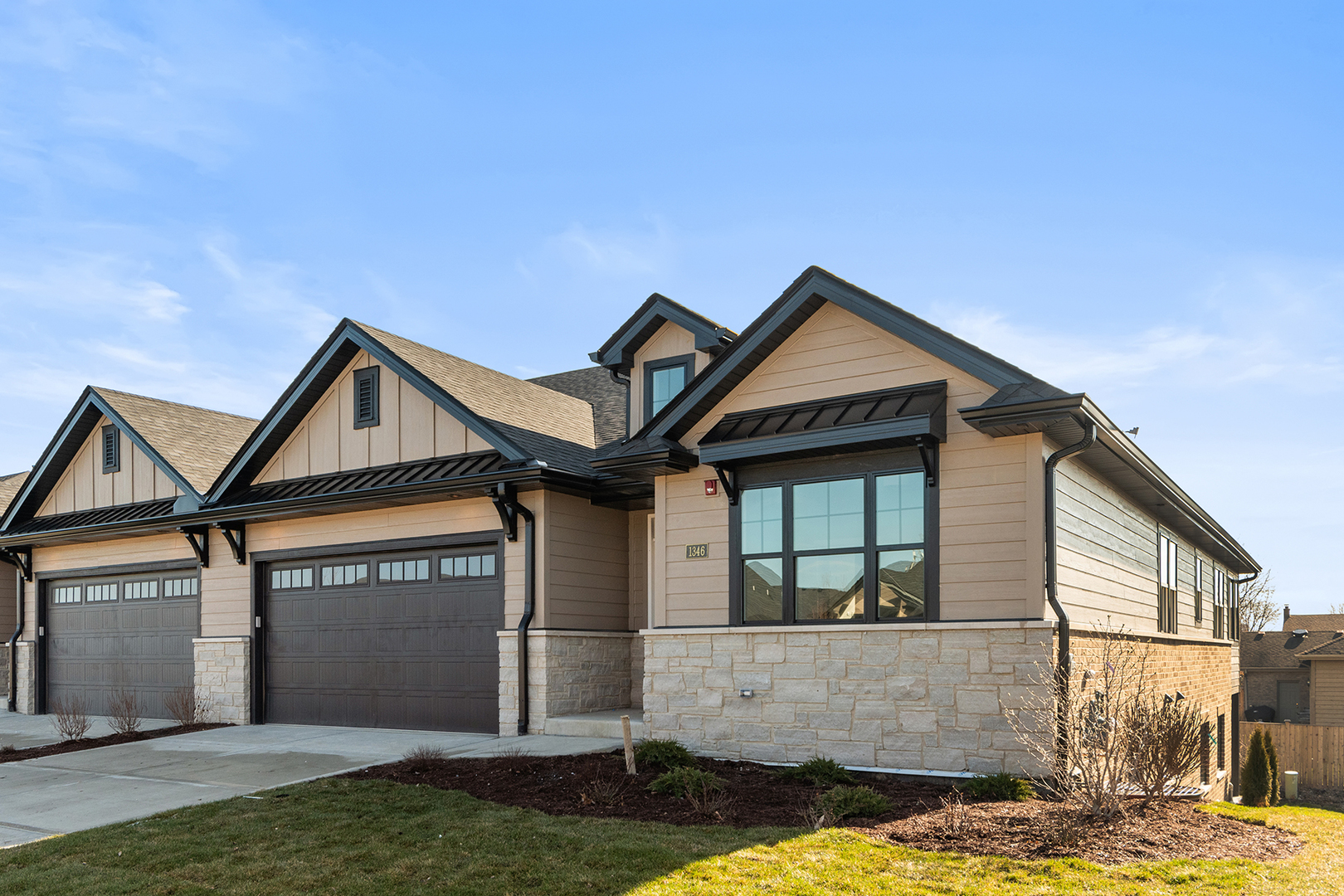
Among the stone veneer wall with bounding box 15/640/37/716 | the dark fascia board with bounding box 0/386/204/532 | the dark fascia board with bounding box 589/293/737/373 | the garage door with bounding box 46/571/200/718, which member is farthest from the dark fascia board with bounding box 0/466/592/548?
the dark fascia board with bounding box 589/293/737/373

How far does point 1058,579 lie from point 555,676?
21.9 feet

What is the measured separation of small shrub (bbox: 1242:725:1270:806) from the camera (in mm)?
19734

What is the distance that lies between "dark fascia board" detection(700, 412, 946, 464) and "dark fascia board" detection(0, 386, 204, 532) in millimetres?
12393

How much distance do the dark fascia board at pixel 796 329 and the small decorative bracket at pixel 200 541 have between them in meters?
9.19

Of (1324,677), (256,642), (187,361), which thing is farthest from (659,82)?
(1324,677)

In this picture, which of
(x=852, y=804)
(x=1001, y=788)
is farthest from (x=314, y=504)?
(x=1001, y=788)

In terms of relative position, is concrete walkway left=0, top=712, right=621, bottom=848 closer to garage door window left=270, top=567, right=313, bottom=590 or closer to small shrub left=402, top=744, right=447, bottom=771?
small shrub left=402, top=744, right=447, bottom=771

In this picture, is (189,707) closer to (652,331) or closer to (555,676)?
(555,676)

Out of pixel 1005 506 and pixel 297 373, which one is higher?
pixel 297 373

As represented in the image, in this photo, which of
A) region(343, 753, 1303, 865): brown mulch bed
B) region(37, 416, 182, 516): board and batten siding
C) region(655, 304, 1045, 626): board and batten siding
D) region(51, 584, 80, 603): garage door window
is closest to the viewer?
region(343, 753, 1303, 865): brown mulch bed

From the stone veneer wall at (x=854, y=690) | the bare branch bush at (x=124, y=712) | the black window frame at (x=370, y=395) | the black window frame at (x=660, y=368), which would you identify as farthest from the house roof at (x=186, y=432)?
the stone veneer wall at (x=854, y=690)

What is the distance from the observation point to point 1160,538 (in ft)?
54.5

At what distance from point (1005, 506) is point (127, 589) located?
664 inches

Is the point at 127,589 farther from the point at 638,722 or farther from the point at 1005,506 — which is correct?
the point at 1005,506
